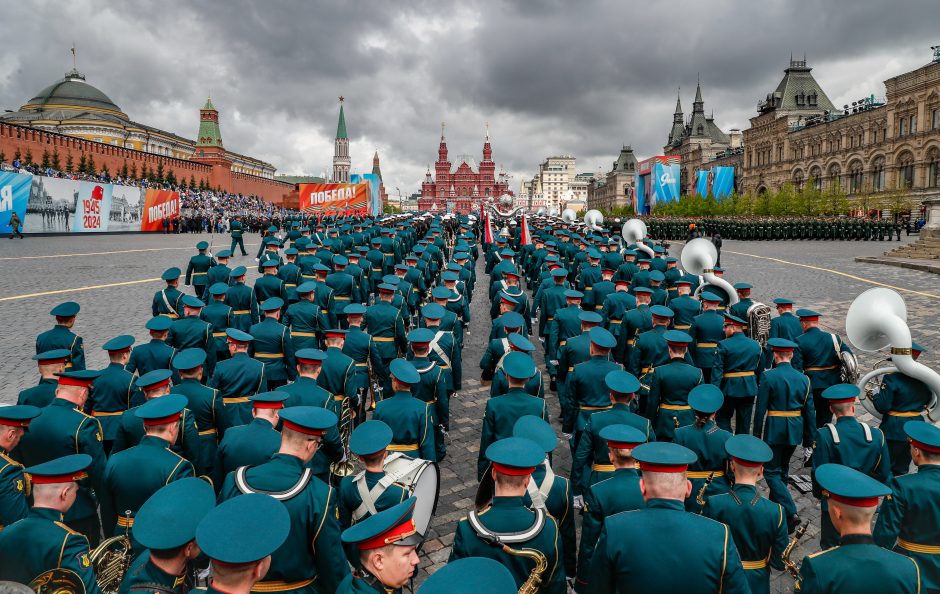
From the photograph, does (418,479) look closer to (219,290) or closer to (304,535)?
(304,535)

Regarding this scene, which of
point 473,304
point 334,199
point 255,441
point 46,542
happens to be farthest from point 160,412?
point 334,199

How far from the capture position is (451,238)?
90.3 ft

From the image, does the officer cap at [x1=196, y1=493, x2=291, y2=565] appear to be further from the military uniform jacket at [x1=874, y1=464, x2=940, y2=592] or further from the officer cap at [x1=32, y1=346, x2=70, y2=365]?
the officer cap at [x1=32, y1=346, x2=70, y2=365]

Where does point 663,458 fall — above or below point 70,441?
above

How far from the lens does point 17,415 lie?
3.55 m

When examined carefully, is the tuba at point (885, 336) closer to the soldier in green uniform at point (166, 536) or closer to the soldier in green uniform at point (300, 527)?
the soldier in green uniform at point (300, 527)

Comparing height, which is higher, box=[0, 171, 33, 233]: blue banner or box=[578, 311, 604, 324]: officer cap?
box=[0, 171, 33, 233]: blue banner

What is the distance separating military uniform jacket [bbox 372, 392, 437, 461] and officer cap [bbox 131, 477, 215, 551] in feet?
6.10

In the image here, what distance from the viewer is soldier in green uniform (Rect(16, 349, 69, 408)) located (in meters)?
4.58

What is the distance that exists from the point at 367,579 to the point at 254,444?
1843mm

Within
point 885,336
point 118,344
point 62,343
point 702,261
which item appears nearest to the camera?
point 118,344

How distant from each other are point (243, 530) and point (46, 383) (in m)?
3.98

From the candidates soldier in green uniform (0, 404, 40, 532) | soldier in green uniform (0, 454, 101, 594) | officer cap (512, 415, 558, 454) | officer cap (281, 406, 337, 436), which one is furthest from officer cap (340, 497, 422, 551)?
soldier in green uniform (0, 404, 40, 532)

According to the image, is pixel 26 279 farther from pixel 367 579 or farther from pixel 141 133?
pixel 141 133
